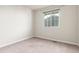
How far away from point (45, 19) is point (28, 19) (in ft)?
3.42

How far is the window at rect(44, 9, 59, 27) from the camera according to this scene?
3.96 metres

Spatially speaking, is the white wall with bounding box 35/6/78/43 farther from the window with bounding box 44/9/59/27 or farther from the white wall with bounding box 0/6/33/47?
the white wall with bounding box 0/6/33/47

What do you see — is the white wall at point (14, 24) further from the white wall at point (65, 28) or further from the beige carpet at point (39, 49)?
the white wall at point (65, 28)

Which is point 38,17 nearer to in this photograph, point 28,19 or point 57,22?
point 28,19

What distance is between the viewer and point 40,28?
4.82m

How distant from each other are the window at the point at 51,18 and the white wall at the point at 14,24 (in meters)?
1.05

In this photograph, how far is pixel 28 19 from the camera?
4.62m

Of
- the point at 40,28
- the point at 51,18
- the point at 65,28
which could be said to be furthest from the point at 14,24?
the point at 65,28

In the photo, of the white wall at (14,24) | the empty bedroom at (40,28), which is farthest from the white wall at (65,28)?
the white wall at (14,24)

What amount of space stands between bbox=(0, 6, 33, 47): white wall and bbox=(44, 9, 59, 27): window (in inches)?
41.3

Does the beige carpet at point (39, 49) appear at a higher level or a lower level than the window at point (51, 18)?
lower

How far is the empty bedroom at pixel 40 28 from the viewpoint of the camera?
293 centimetres

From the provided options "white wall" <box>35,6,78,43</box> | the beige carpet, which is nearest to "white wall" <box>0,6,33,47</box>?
the beige carpet
